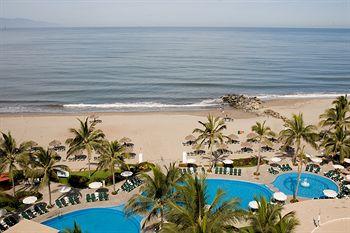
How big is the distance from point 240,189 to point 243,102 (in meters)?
32.3

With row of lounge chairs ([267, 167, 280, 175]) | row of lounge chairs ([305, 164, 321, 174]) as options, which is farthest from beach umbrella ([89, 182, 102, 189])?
row of lounge chairs ([305, 164, 321, 174])

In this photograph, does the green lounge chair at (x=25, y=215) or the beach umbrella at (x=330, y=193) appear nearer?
the green lounge chair at (x=25, y=215)

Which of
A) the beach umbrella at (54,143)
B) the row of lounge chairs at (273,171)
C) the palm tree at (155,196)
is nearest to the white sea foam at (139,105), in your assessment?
the beach umbrella at (54,143)

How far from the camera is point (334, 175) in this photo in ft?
104

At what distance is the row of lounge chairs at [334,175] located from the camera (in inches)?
1225

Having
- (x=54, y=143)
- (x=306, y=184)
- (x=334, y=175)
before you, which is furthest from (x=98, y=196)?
(x=334, y=175)

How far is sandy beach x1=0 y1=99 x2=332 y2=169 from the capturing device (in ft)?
128

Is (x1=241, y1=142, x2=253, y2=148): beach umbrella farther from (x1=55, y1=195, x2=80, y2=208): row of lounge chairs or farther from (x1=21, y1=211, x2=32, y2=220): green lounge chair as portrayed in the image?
(x1=21, y1=211, x2=32, y2=220): green lounge chair

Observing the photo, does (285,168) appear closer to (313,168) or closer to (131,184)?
(313,168)

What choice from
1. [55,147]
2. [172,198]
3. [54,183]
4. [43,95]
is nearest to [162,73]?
[43,95]

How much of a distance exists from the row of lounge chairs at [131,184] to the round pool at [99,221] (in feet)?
9.93

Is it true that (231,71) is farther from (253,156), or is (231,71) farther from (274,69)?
(253,156)

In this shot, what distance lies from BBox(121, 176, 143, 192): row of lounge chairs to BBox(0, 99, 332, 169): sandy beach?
5296 millimetres

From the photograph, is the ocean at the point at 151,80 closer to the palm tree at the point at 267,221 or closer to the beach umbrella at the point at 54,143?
the beach umbrella at the point at 54,143
